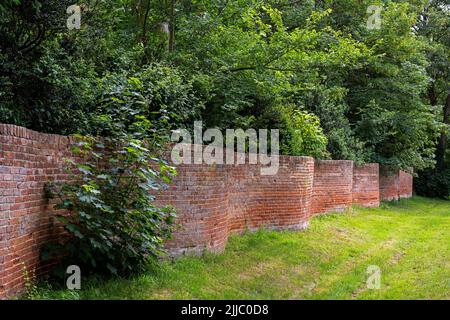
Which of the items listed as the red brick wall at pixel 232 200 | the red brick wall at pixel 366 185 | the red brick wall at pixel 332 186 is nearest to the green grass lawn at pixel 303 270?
the red brick wall at pixel 232 200

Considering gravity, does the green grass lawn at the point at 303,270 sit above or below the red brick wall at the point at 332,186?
below

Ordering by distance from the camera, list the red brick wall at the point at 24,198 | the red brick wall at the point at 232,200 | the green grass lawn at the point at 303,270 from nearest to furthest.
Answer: the red brick wall at the point at 24,198, the green grass lawn at the point at 303,270, the red brick wall at the point at 232,200

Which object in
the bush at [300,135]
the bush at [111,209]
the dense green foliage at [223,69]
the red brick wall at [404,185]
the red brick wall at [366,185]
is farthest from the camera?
the red brick wall at [404,185]

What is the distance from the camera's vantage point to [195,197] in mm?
8672

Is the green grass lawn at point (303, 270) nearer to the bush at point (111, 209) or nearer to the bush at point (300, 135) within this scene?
the bush at point (111, 209)

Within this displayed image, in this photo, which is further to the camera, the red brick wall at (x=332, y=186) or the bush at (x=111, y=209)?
the red brick wall at (x=332, y=186)

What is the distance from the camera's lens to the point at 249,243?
10.4 meters

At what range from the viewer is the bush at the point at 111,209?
640 cm

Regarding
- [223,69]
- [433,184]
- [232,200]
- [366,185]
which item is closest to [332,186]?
[366,185]

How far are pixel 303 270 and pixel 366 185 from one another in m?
11.7

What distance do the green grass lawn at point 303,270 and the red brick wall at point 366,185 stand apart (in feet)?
17.7
